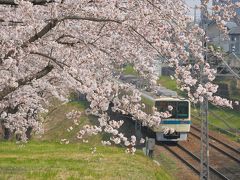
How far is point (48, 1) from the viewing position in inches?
256

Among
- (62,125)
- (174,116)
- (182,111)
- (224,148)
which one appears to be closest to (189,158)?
(174,116)

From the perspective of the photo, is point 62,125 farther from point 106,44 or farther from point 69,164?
point 106,44

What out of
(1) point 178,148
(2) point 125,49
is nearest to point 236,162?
(1) point 178,148

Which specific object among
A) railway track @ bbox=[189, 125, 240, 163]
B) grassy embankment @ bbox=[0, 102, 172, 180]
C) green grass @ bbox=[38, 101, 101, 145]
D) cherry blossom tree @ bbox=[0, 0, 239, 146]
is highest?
cherry blossom tree @ bbox=[0, 0, 239, 146]

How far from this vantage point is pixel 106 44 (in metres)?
8.48

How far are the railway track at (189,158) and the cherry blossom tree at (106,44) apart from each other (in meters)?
11.3

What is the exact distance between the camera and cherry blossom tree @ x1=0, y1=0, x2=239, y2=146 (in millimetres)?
6621

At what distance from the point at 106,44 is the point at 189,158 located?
575 inches

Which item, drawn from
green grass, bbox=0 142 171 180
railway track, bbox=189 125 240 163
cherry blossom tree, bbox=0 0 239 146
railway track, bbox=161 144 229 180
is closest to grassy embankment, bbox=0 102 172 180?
green grass, bbox=0 142 171 180

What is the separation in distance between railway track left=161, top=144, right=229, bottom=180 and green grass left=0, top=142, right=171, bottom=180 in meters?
2.44

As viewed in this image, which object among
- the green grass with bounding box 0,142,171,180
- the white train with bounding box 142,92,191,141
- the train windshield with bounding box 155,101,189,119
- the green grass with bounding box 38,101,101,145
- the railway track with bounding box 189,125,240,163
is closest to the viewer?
the green grass with bounding box 0,142,171,180

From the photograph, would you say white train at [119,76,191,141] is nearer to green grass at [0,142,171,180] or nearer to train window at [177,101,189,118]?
train window at [177,101,189,118]

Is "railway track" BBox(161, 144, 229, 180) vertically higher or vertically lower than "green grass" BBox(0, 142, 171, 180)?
lower

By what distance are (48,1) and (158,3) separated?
65.5 inches
